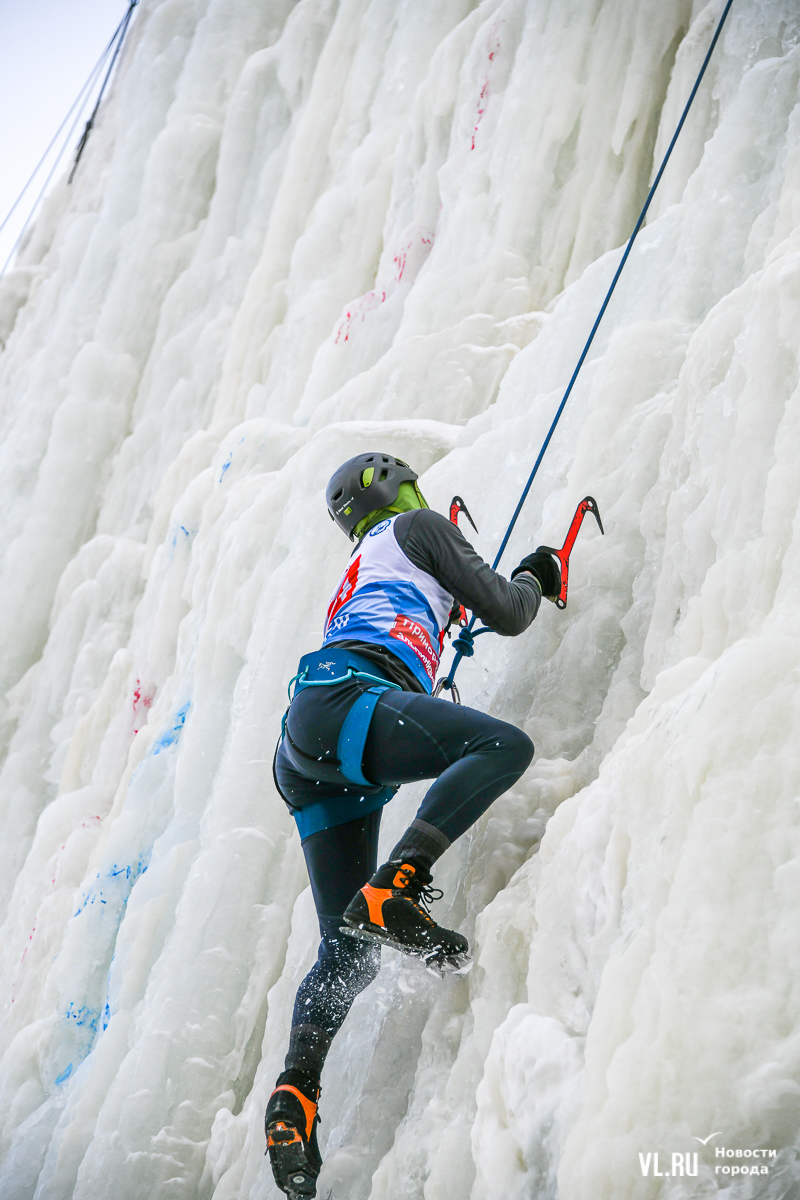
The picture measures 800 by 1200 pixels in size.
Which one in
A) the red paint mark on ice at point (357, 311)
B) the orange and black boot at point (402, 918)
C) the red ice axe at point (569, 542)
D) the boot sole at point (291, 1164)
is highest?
the red paint mark on ice at point (357, 311)

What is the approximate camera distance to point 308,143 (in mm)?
7781

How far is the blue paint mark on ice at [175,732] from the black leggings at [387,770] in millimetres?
2101

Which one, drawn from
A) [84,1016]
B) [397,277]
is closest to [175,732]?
[84,1016]

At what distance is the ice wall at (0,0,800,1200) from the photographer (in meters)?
1.69

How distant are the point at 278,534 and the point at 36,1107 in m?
2.42

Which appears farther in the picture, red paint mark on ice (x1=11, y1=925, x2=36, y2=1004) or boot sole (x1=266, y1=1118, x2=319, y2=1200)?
red paint mark on ice (x1=11, y1=925, x2=36, y2=1004)

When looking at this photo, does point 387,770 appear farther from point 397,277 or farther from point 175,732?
point 397,277

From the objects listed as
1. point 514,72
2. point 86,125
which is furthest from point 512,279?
point 86,125

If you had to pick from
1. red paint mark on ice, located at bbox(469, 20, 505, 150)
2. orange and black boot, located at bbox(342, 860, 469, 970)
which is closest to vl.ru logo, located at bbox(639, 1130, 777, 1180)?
orange and black boot, located at bbox(342, 860, 469, 970)

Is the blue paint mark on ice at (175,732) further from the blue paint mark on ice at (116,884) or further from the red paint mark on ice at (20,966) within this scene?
the red paint mark on ice at (20,966)

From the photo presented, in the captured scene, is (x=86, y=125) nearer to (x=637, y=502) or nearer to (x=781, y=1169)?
(x=637, y=502)

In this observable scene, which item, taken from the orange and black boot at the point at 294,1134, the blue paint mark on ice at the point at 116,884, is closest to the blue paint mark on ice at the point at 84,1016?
the blue paint mark on ice at the point at 116,884

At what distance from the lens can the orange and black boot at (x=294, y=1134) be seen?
2.00 meters

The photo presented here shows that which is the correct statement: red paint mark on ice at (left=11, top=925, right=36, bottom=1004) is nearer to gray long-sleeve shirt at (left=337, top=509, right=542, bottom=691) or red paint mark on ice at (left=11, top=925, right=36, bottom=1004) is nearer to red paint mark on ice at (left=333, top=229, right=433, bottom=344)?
gray long-sleeve shirt at (left=337, top=509, right=542, bottom=691)
